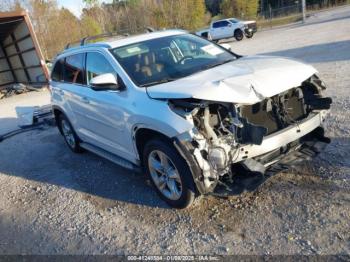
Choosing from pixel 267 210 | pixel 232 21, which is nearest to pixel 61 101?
pixel 267 210

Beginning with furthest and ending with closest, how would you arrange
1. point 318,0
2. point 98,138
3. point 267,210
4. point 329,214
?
1. point 318,0
2. point 98,138
3. point 267,210
4. point 329,214

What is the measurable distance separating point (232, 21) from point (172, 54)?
25946 millimetres

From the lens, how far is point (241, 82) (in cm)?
381

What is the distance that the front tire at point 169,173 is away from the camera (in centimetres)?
387

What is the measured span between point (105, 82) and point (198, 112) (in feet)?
4.12

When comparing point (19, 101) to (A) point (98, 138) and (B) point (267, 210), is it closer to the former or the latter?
(A) point (98, 138)

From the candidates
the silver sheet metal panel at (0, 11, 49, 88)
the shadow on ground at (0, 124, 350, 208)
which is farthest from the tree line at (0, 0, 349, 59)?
the shadow on ground at (0, 124, 350, 208)

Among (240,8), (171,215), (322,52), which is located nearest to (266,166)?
(171,215)

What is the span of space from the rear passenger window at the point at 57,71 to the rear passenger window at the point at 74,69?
24 cm

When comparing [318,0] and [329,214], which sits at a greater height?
[329,214]

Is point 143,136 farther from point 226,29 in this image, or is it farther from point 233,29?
point 226,29

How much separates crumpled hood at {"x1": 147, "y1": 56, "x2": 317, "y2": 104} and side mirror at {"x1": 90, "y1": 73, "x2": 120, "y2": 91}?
21.6 inches

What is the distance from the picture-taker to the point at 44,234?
4.41m

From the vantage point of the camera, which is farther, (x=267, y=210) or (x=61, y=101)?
(x=61, y=101)
